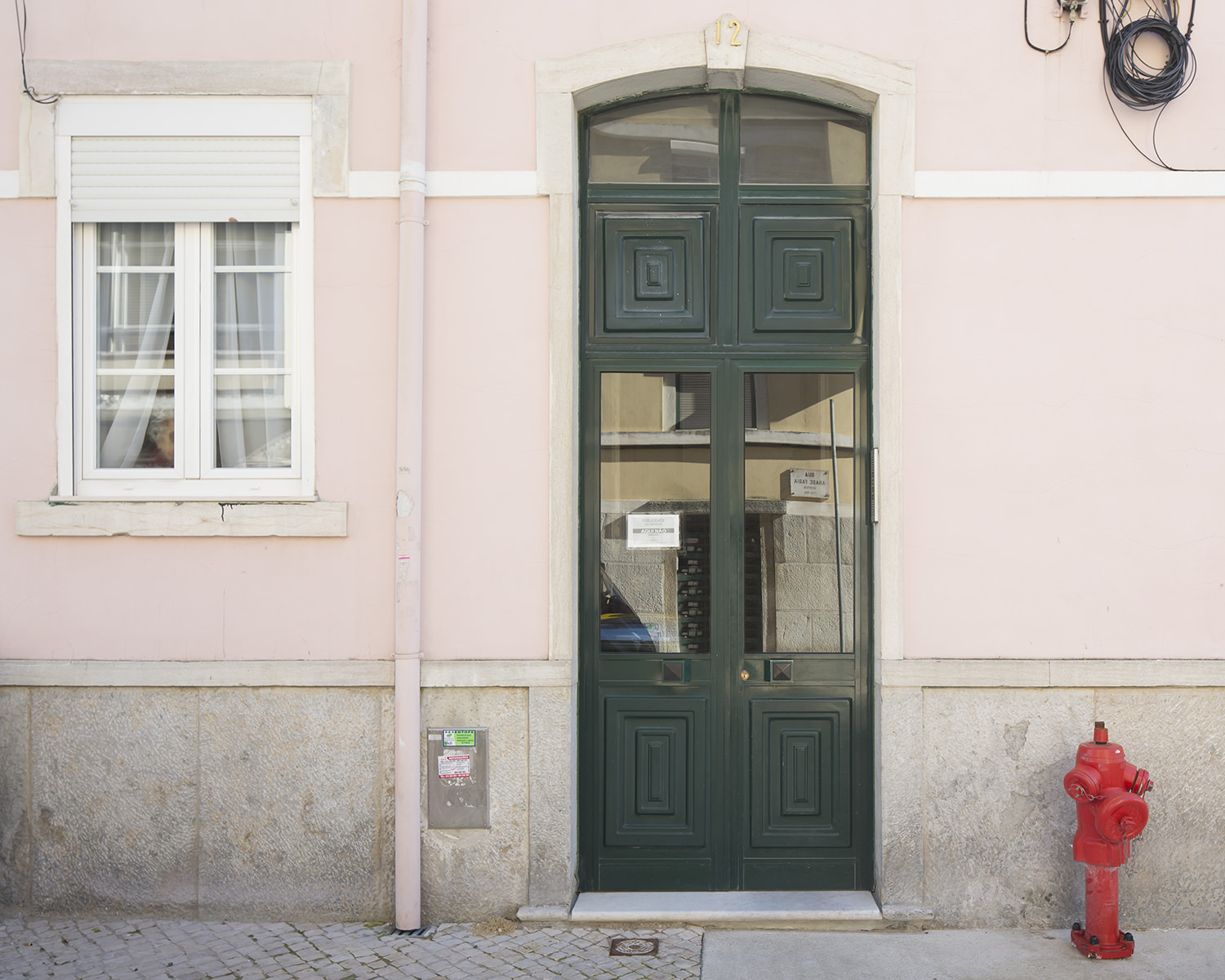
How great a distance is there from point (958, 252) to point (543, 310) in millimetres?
1978

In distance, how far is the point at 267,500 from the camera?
14.7 feet

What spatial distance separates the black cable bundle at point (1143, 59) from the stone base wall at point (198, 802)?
4476 millimetres

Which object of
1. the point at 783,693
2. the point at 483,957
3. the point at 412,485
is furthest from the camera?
the point at 783,693

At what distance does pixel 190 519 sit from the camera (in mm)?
4461

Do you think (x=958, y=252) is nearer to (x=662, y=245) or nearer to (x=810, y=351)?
(x=810, y=351)

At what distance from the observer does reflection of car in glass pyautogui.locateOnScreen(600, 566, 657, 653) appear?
470 cm

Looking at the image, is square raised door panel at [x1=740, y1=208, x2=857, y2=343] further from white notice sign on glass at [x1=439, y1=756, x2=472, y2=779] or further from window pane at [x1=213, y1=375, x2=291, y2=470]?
white notice sign on glass at [x1=439, y1=756, x2=472, y2=779]

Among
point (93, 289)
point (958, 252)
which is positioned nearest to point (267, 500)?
point (93, 289)

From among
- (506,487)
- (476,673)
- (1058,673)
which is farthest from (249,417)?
(1058,673)

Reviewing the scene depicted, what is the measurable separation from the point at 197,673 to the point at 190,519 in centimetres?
72

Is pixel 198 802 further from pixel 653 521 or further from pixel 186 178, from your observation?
pixel 186 178

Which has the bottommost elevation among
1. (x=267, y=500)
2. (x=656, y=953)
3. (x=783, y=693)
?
(x=656, y=953)

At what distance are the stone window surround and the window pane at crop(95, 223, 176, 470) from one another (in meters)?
0.40

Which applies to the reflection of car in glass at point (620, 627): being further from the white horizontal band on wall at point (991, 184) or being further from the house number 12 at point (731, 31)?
the house number 12 at point (731, 31)
